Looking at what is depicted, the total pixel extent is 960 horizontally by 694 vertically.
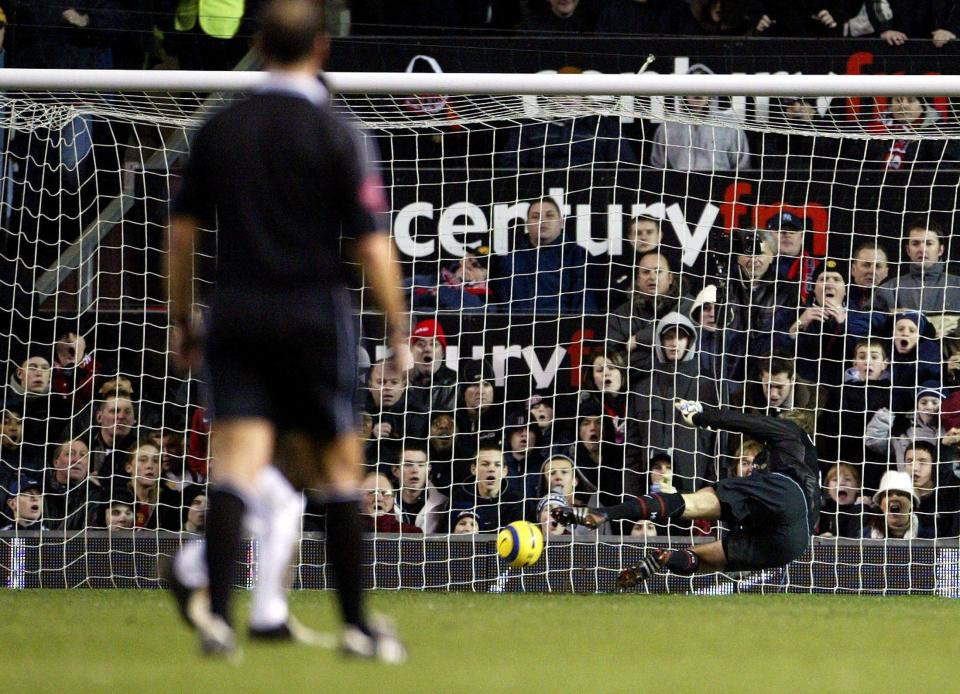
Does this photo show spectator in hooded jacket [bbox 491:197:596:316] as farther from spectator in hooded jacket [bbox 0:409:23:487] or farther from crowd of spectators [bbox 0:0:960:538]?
spectator in hooded jacket [bbox 0:409:23:487]

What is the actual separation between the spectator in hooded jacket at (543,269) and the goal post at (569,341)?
2cm

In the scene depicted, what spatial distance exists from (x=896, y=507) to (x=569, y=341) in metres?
2.25

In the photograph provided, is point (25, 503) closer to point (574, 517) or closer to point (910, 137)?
point (574, 517)

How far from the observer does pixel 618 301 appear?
997 cm

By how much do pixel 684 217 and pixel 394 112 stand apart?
6.59 ft

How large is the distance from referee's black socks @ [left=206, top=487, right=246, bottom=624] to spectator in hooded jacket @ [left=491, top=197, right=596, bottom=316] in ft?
19.2

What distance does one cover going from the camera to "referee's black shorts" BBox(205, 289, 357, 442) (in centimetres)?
398

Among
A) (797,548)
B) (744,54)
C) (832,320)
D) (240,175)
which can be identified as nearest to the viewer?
(240,175)

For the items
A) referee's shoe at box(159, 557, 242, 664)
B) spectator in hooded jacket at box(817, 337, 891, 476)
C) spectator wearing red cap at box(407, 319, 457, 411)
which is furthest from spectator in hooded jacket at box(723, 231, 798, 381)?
referee's shoe at box(159, 557, 242, 664)

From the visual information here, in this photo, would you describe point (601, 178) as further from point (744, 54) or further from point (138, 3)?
point (138, 3)

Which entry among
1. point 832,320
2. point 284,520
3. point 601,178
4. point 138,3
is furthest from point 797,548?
point 138,3

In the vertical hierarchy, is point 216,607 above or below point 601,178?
below

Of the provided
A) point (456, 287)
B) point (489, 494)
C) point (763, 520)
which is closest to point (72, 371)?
point (456, 287)

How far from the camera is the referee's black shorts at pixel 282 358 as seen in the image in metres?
3.98
